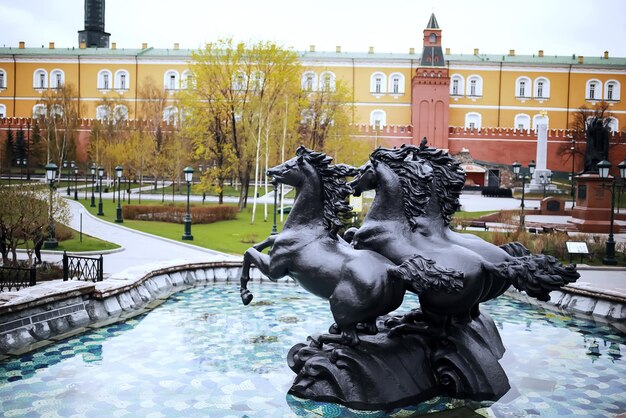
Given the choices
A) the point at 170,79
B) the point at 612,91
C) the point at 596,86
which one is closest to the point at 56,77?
the point at 170,79

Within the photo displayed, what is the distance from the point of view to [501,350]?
21.7 ft

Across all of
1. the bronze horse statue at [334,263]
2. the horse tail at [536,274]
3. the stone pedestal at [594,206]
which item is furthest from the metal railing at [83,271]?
the stone pedestal at [594,206]

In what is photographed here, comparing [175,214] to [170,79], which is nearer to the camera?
[175,214]

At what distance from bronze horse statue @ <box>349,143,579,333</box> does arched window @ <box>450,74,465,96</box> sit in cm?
6346

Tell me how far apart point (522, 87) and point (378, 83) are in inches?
671

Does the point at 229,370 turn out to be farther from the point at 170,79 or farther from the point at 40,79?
the point at 40,79

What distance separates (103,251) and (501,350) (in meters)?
13.4

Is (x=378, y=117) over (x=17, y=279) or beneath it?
over

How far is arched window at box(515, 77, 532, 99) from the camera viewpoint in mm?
67438

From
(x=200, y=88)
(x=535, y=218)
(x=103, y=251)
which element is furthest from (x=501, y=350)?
(x=200, y=88)

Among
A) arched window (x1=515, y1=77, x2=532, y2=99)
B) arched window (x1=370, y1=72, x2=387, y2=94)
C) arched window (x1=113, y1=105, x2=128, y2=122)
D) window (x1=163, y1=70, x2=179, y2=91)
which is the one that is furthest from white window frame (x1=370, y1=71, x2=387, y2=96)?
arched window (x1=113, y1=105, x2=128, y2=122)

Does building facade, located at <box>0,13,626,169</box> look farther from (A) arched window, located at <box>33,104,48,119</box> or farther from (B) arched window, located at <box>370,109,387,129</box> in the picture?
(A) arched window, located at <box>33,104,48,119</box>

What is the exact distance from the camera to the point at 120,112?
59.3 metres

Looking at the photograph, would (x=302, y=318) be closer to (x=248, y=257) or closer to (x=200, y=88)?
(x=248, y=257)
